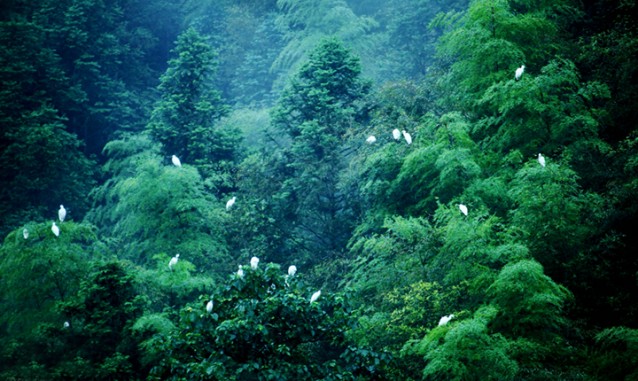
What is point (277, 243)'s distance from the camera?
47.5ft

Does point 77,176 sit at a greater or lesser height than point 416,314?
lesser

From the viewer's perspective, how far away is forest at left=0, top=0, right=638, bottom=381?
7719 mm

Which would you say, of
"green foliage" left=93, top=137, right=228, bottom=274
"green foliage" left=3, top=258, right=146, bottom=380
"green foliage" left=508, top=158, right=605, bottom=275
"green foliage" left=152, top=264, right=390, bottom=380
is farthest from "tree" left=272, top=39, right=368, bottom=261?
"green foliage" left=152, top=264, right=390, bottom=380

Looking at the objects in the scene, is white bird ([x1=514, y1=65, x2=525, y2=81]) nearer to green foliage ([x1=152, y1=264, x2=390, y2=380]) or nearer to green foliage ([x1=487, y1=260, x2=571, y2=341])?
green foliage ([x1=487, y1=260, x2=571, y2=341])

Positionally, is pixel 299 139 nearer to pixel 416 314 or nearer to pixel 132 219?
pixel 132 219

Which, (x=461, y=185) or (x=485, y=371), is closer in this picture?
(x=485, y=371)

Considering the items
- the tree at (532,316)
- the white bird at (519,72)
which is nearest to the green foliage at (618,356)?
the tree at (532,316)

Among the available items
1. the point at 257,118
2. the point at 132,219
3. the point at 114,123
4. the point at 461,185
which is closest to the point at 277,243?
the point at 132,219

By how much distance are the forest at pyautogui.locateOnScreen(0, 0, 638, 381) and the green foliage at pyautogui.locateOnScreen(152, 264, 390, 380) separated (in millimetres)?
26

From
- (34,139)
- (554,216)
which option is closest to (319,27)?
(34,139)

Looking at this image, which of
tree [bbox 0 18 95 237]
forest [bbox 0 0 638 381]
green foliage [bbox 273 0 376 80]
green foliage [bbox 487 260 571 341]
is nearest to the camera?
forest [bbox 0 0 638 381]

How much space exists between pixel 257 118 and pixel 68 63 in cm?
735

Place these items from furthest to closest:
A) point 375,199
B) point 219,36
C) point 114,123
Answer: point 219,36 → point 114,123 → point 375,199

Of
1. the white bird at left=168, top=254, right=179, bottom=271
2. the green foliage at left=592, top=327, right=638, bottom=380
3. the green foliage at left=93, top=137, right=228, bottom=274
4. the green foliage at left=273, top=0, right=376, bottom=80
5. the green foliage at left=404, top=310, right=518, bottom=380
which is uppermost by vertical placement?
the green foliage at left=592, top=327, right=638, bottom=380
